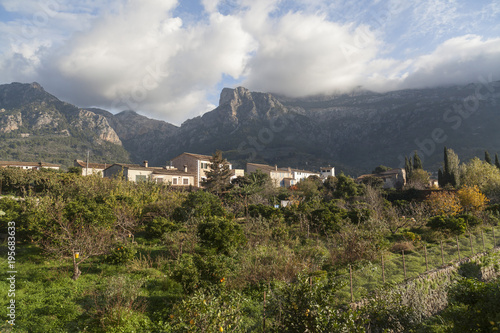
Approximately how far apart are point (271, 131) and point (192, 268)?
143 m

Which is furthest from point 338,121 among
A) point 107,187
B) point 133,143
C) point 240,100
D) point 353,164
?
point 107,187

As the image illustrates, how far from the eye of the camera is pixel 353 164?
411 feet

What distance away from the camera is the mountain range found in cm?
9981

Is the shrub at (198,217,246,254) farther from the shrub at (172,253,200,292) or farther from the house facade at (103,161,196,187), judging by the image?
the house facade at (103,161,196,187)

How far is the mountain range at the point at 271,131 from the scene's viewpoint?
99.8 metres

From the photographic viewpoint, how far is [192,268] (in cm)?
890

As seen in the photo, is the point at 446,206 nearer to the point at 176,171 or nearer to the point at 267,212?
the point at 267,212

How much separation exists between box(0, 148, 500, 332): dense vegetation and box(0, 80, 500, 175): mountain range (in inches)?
3375

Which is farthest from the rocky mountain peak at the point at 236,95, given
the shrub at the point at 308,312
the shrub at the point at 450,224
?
the shrub at the point at 308,312

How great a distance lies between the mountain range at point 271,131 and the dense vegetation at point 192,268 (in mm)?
85723

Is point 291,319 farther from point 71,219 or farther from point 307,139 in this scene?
point 307,139

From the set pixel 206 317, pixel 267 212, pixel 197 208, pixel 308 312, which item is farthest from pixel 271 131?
pixel 206 317

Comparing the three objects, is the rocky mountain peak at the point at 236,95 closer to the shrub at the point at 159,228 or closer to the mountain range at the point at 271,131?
the mountain range at the point at 271,131

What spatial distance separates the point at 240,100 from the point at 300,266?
173 meters
